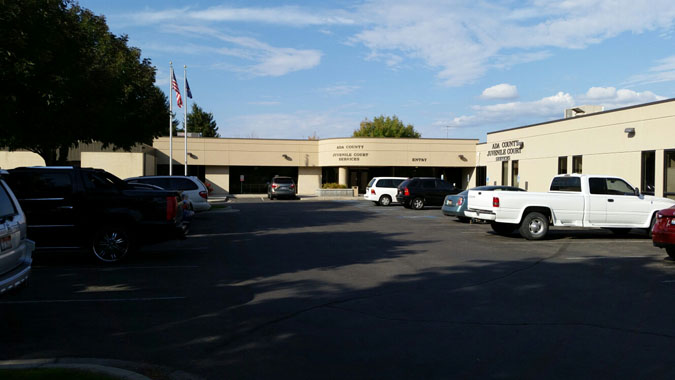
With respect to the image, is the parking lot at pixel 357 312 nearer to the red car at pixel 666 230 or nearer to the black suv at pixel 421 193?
the red car at pixel 666 230

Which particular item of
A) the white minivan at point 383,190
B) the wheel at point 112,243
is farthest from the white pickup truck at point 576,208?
the white minivan at point 383,190

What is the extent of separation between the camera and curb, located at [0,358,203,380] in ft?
15.6

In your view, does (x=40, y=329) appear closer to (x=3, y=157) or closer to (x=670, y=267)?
(x=670, y=267)

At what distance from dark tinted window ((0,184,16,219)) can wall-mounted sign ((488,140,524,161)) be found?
33.6 m

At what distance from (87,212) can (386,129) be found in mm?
79234

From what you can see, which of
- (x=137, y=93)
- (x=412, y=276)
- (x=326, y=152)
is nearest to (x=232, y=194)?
(x=326, y=152)

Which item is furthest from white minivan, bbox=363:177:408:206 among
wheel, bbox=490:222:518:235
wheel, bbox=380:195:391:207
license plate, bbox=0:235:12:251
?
license plate, bbox=0:235:12:251

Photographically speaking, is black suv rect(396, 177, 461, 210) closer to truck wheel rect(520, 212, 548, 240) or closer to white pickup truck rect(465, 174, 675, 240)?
white pickup truck rect(465, 174, 675, 240)

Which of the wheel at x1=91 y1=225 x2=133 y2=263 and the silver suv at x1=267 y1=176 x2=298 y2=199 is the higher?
the silver suv at x1=267 y1=176 x2=298 y2=199

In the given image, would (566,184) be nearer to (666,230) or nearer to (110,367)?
(666,230)

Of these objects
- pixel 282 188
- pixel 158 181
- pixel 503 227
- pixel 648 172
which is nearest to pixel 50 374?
pixel 503 227

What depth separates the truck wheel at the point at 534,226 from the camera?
50.9 feet

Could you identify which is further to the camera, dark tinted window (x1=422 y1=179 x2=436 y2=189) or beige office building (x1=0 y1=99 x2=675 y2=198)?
dark tinted window (x1=422 y1=179 x2=436 y2=189)

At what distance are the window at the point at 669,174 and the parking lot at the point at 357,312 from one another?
11940 mm
